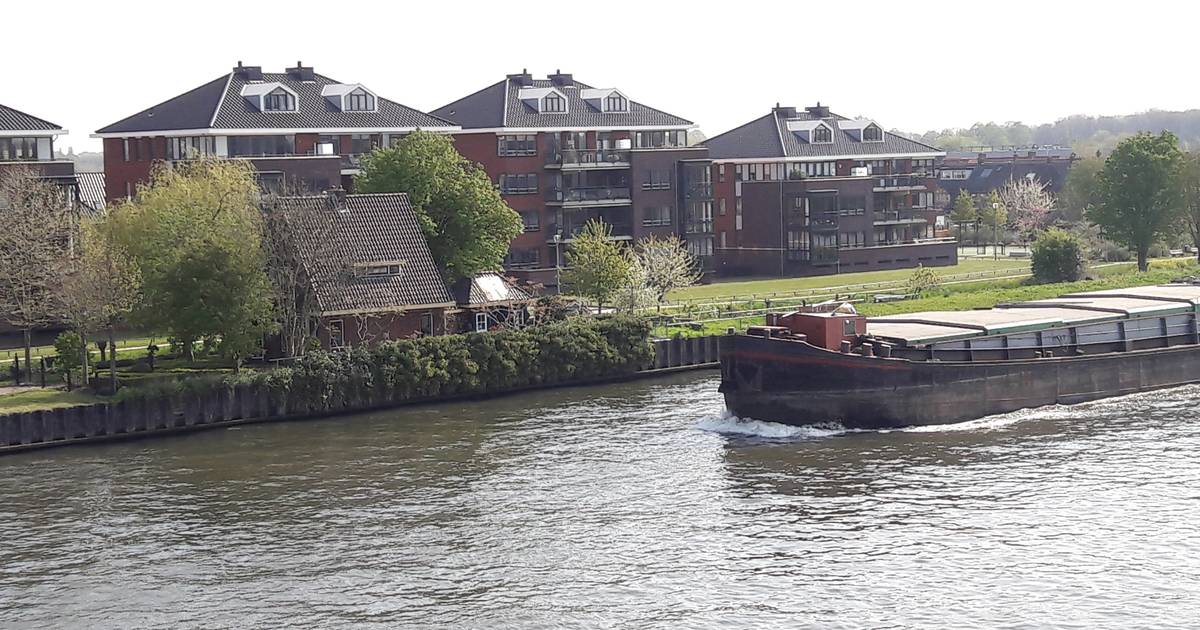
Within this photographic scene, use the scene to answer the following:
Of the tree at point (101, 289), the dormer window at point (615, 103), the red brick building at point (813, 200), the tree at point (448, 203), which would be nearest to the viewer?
the tree at point (101, 289)

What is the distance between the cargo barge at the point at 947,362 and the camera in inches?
2334

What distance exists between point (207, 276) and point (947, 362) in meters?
29.8

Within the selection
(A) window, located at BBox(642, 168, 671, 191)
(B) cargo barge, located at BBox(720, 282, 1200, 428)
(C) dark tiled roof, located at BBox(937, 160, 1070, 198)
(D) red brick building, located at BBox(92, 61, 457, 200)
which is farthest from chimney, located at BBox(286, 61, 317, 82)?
(C) dark tiled roof, located at BBox(937, 160, 1070, 198)

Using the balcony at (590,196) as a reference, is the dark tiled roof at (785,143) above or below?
above

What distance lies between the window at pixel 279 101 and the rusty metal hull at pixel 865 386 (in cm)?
4499

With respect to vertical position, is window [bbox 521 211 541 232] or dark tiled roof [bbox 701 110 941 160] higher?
dark tiled roof [bbox 701 110 941 160]

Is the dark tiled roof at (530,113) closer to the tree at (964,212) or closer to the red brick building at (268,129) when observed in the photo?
the red brick building at (268,129)

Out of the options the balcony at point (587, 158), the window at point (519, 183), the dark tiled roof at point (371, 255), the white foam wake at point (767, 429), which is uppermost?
the balcony at point (587, 158)

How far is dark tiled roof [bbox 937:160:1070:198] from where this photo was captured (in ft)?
595

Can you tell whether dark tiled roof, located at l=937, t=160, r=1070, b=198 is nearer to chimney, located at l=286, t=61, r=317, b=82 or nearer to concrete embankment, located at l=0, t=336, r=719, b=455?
chimney, located at l=286, t=61, r=317, b=82

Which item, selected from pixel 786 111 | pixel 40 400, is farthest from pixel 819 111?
pixel 40 400

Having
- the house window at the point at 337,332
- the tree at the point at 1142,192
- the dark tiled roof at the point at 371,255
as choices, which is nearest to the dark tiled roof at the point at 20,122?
the dark tiled roof at the point at 371,255

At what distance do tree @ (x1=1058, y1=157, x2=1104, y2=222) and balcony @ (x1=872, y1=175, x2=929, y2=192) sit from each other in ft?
78.8

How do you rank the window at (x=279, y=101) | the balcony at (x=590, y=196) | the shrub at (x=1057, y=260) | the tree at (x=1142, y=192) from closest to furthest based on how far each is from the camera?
1. the window at (x=279, y=101)
2. the shrub at (x=1057, y=260)
3. the balcony at (x=590, y=196)
4. the tree at (x=1142, y=192)
